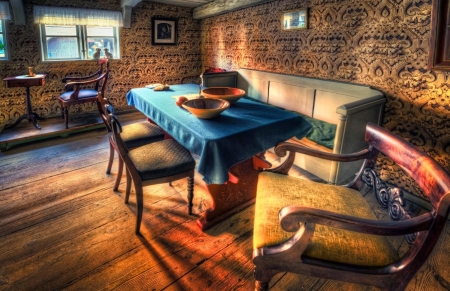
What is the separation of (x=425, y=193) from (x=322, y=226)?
0.40 metres

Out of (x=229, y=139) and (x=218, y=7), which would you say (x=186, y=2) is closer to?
(x=218, y=7)

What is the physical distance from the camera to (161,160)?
6.26 ft

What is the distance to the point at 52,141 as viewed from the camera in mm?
3664

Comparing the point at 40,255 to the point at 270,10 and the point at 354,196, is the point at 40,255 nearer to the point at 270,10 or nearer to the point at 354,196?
the point at 354,196

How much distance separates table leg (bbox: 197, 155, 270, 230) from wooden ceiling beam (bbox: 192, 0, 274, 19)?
281 cm

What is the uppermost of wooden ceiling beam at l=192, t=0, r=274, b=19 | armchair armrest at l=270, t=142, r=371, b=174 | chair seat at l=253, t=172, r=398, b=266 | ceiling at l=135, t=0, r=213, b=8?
ceiling at l=135, t=0, r=213, b=8

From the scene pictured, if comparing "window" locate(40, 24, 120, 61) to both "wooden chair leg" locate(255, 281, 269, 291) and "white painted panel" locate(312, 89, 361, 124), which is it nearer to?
"white painted panel" locate(312, 89, 361, 124)

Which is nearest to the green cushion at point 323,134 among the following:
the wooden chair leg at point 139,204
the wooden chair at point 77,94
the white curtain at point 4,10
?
the wooden chair leg at point 139,204

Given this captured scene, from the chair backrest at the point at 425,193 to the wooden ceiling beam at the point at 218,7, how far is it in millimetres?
3378

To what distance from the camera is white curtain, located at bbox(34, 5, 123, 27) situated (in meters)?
4.06

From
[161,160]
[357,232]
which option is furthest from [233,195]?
[357,232]

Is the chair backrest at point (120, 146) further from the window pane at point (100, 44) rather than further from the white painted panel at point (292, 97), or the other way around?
the window pane at point (100, 44)

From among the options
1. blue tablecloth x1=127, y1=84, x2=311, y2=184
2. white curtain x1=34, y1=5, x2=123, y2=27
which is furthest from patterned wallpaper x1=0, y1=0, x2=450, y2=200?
blue tablecloth x1=127, y1=84, x2=311, y2=184

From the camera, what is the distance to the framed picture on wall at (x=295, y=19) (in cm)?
336
